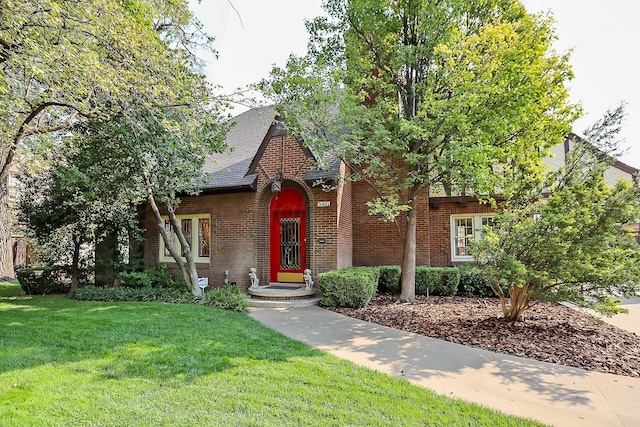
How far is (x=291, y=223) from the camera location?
10.8 meters

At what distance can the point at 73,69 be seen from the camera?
16.7ft

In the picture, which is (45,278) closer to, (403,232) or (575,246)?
(403,232)

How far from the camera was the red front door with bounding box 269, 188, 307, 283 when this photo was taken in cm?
1065

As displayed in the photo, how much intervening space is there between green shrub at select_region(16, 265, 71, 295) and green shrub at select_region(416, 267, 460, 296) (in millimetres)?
12325

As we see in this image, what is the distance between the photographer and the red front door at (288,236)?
10648 mm

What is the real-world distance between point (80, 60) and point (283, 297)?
683 centimetres

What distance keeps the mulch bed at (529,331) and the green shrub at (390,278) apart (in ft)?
4.93

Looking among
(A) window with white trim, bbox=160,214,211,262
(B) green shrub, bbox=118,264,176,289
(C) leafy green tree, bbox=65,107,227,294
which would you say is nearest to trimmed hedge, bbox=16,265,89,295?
(B) green shrub, bbox=118,264,176,289

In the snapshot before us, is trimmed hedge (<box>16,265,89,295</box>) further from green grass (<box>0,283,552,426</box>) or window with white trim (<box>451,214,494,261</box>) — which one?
window with white trim (<box>451,214,494,261</box>)

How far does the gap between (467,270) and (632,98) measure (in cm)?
703

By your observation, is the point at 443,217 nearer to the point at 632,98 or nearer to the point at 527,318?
the point at 527,318

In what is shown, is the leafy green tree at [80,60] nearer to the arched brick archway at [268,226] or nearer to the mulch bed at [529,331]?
the arched brick archway at [268,226]

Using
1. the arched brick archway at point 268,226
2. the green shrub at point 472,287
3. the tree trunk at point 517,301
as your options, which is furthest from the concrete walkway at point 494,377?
the green shrub at point 472,287

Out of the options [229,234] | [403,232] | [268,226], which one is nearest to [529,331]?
[403,232]
